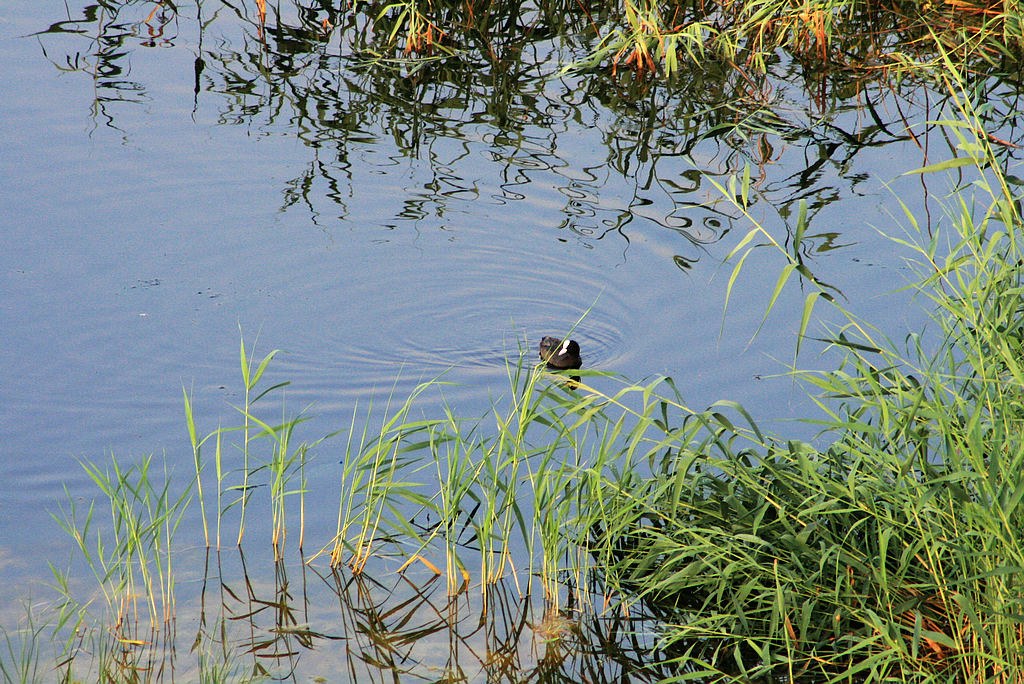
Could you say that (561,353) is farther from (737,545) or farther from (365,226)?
→ (737,545)

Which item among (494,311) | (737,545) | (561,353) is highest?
(737,545)

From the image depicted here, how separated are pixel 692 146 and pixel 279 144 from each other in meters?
3.23

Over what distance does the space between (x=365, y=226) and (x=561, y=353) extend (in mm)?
2229

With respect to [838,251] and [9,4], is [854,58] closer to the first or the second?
[838,251]

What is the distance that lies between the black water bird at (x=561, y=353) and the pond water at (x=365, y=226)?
191mm

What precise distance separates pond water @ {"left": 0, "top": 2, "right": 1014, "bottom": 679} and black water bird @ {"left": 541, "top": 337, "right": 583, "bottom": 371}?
19 centimetres

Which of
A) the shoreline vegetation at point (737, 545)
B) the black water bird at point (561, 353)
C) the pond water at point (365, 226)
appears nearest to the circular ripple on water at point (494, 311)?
the pond water at point (365, 226)

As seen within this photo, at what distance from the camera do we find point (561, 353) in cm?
705

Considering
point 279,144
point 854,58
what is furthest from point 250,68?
point 854,58

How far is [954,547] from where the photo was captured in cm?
407

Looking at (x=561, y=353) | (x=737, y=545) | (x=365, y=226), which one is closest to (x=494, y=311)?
(x=561, y=353)

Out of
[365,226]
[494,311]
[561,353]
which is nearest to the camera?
[561,353]

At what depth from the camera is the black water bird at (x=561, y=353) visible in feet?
23.1

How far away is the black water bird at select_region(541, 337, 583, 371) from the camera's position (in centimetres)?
703
